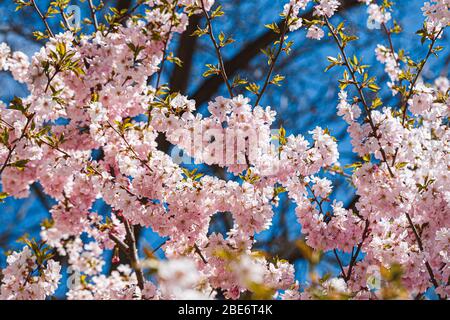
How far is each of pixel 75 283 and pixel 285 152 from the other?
216 centimetres

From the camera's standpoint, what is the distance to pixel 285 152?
2.79 m

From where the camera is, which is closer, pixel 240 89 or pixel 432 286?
pixel 432 286

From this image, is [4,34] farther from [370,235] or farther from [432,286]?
[432,286]

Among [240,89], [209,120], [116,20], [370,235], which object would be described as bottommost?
[370,235]

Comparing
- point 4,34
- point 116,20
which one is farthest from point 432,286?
point 4,34

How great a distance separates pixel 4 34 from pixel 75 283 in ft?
12.4

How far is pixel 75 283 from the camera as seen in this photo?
3980 millimetres
